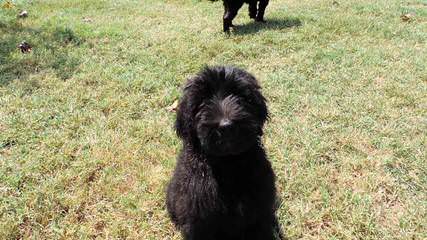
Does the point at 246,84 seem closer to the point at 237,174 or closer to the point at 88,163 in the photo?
the point at 237,174

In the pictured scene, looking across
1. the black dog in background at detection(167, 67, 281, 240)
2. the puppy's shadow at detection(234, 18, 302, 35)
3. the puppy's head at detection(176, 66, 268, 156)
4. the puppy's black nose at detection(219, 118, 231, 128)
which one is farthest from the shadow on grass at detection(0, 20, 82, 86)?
the puppy's black nose at detection(219, 118, 231, 128)

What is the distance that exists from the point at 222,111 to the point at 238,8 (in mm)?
A: 6505

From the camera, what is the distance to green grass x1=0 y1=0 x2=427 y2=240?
3893mm

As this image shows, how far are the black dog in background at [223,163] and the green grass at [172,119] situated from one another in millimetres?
688

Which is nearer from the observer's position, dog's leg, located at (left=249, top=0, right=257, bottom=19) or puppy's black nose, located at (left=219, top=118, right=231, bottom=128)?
puppy's black nose, located at (left=219, top=118, right=231, bottom=128)

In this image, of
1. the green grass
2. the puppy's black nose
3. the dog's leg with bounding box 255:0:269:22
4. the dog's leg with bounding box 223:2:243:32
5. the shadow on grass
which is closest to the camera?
the puppy's black nose

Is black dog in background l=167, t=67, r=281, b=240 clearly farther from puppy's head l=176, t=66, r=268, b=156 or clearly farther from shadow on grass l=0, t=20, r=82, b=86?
shadow on grass l=0, t=20, r=82, b=86

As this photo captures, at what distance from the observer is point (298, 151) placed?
4.73 meters

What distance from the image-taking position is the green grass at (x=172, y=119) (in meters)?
3.89

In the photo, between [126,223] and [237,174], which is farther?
[126,223]

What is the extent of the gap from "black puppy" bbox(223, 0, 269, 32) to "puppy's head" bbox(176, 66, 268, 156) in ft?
19.2

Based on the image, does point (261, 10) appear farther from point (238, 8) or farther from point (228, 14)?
point (228, 14)

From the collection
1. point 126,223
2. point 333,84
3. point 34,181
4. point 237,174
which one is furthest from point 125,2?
point 237,174

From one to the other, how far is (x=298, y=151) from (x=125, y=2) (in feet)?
25.6
